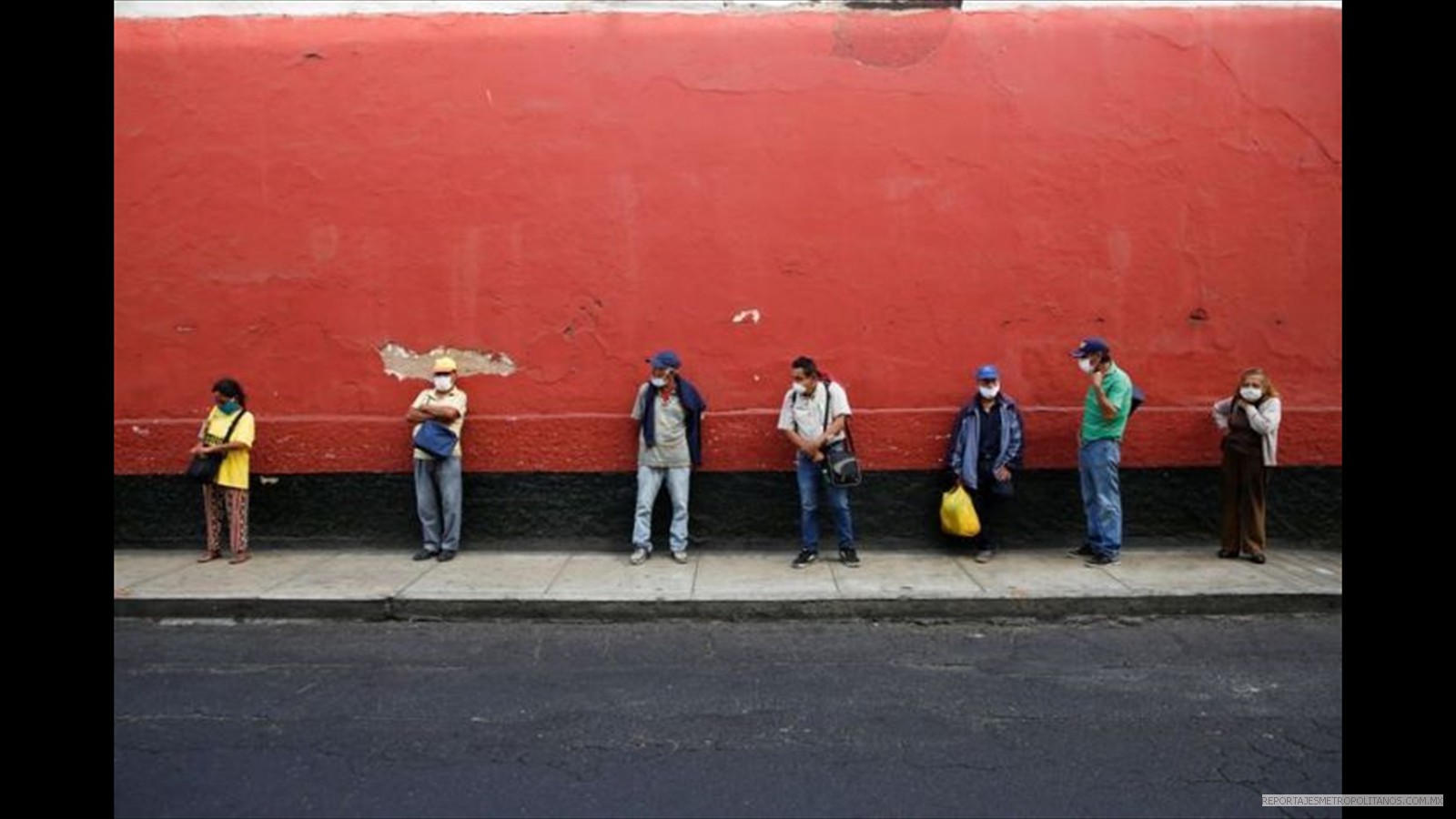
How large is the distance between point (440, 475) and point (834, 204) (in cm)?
432

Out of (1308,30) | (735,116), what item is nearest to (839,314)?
(735,116)

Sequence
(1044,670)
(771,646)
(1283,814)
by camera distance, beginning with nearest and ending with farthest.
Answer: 1. (1283,814)
2. (1044,670)
3. (771,646)

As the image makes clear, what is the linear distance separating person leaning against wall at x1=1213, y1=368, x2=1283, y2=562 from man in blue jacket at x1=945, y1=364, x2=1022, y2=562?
1.82m

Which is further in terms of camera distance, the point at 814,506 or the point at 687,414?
the point at 687,414

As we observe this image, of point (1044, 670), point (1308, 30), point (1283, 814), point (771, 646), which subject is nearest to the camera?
point (1283, 814)

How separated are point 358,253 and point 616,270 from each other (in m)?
2.41

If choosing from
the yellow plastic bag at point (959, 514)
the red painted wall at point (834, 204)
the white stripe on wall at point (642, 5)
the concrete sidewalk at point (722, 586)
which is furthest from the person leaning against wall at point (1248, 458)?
the white stripe on wall at point (642, 5)

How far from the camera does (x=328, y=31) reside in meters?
8.12

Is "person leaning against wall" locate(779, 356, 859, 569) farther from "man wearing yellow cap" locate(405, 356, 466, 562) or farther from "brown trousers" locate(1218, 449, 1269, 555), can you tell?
"brown trousers" locate(1218, 449, 1269, 555)

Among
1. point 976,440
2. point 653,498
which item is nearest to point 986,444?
point 976,440

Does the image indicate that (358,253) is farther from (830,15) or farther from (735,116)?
(830,15)

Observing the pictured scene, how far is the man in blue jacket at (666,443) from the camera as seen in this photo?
7535 millimetres

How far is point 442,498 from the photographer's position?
7746 millimetres

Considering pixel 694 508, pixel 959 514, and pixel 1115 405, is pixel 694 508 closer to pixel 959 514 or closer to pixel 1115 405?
pixel 959 514
